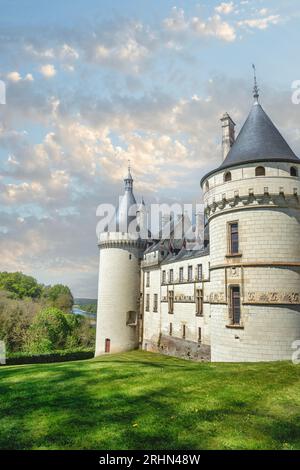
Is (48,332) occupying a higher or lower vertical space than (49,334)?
higher

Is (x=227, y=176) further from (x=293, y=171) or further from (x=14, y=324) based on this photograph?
(x=14, y=324)

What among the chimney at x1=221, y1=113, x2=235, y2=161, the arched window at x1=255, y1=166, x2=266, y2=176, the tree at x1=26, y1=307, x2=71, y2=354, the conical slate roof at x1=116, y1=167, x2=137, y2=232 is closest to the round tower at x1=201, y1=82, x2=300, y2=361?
the arched window at x1=255, y1=166, x2=266, y2=176

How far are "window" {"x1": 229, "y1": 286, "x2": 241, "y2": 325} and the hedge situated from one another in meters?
24.8

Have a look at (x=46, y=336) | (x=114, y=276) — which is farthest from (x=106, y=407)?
(x=46, y=336)

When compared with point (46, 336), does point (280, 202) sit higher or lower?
higher

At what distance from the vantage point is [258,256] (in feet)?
57.1

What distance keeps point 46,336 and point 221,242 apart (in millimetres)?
31512

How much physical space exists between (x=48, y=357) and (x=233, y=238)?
26755mm

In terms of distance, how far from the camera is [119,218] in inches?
1705

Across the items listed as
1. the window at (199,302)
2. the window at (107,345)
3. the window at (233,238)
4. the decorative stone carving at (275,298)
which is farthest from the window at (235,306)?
the window at (107,345)

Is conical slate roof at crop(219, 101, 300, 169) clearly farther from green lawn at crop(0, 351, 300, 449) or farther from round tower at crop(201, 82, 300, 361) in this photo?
green lawn at crop(0, 351, 300, 449)

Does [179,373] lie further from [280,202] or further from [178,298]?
[178,298]

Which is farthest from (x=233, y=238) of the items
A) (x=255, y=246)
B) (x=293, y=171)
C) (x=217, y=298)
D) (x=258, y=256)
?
(x=293, y=171)

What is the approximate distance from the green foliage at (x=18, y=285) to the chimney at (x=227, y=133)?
66150 millimetres
